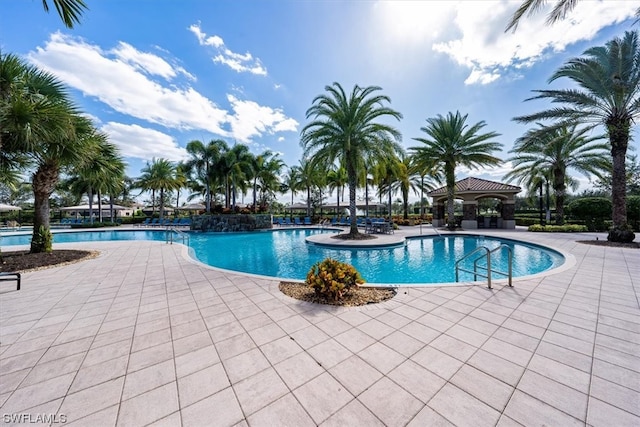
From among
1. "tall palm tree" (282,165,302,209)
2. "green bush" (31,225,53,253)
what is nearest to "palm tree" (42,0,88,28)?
"green bush" (31,225,53,253)

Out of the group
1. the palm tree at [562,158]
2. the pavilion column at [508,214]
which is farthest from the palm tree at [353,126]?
the pavilion column at [508,214]

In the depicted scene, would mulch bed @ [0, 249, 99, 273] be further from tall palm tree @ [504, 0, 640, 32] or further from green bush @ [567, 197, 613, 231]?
green bush @ [567, 197, 613, 231]

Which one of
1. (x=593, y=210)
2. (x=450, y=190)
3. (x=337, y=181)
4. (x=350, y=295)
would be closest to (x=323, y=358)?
(x=350, y=295)

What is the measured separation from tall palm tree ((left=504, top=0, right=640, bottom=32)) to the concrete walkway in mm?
6872

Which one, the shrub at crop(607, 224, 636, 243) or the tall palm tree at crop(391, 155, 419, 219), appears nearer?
the shrub at crop(607, 224, 636, 243)

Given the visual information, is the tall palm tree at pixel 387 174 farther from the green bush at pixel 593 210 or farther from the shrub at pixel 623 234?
the green bush at pixel 593 210

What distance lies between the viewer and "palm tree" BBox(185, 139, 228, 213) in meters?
22.5

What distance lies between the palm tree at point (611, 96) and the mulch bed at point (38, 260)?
2045cm

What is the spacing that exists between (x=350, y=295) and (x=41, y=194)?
38.7 feet

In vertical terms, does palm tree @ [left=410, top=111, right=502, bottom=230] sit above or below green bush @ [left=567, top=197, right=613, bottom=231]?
above

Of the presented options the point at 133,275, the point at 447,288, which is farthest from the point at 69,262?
the point at 447,288

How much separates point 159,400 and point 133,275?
5.65 m

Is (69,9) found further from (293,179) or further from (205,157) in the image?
(293,179)

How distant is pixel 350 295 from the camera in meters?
4.65
